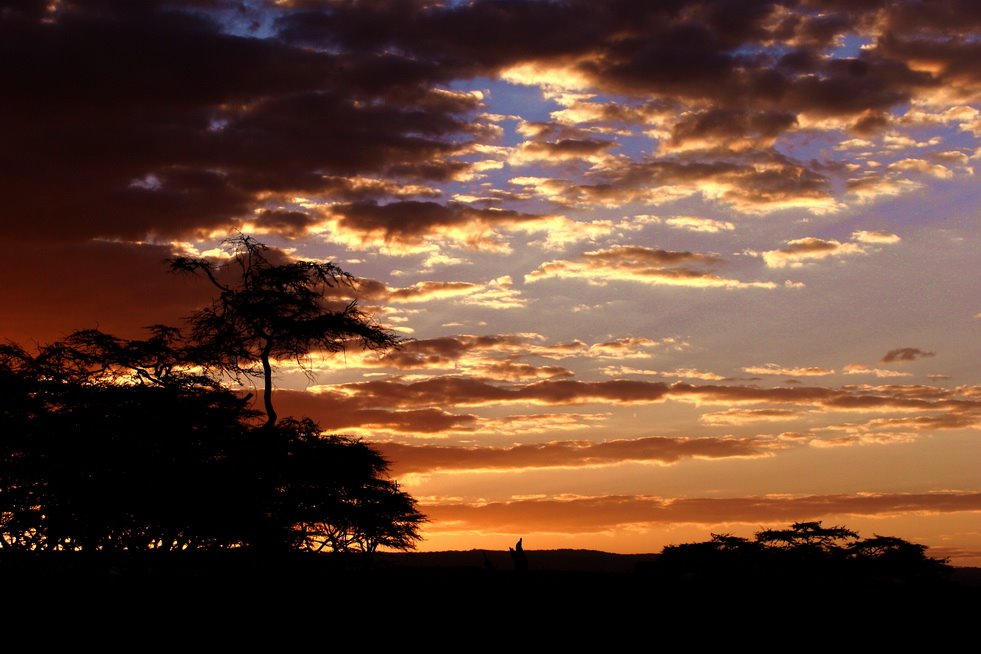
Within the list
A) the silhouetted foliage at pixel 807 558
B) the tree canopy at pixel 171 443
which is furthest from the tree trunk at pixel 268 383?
the silhouetted foliage at pixel 807 558

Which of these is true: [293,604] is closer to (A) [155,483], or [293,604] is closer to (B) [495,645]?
(B) [495,645]

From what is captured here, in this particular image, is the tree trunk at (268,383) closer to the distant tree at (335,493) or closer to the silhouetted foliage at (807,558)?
A: the distant tree at (335,493)

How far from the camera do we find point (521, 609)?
1281 inches

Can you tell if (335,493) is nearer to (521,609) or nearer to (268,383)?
(268,383)

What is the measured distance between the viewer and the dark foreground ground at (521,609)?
30.1 m

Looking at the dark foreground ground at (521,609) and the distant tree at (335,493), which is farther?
the distant tree at (335,493)

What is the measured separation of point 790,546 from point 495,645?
1120 inches

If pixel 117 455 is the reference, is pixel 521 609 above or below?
below

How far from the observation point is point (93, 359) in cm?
5672

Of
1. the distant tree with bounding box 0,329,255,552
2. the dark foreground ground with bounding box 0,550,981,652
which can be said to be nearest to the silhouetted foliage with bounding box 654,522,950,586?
the dark foreground ground with bounding box 0,550,981,652

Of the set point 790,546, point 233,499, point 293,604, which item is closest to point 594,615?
point 293,604

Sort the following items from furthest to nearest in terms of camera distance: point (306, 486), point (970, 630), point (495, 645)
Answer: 1. point (306, 486)
2. point (970, 630)
3. point (495, 645)

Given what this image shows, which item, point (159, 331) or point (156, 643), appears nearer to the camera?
point (156, 643)

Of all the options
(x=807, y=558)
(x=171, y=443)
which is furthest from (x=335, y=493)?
(x=807, y=558)
